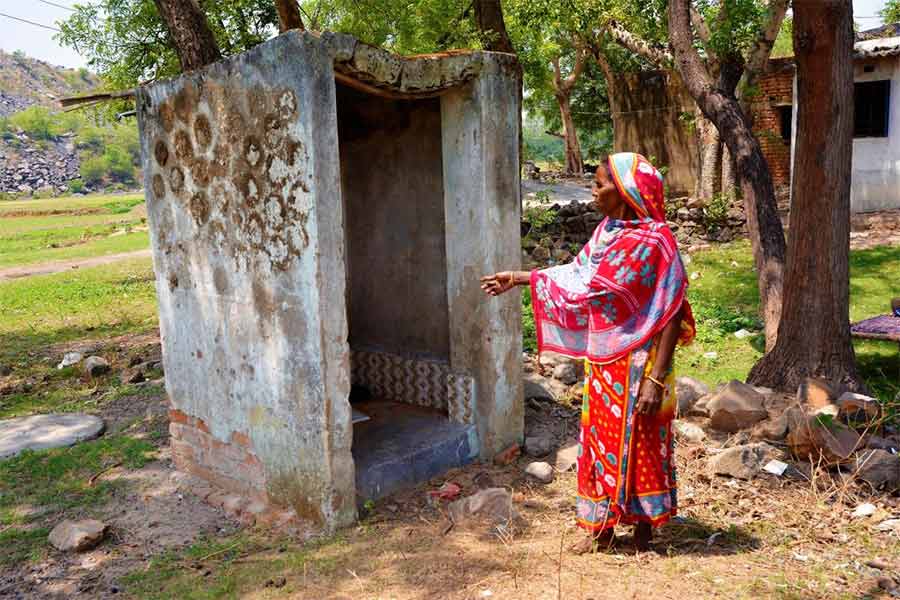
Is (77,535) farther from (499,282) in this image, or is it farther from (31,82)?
(31,82)

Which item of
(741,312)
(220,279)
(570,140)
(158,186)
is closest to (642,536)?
(220,279)

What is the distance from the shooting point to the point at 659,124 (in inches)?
671

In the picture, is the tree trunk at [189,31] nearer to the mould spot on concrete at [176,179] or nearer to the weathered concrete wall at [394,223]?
the weathered concrete wall at [394,223]

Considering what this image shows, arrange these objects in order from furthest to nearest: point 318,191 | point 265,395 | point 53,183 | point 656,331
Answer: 1. point 53,183
2. point 265,395
3. point 318,191
4. point 656,331

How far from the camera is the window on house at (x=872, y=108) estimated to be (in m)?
13.1

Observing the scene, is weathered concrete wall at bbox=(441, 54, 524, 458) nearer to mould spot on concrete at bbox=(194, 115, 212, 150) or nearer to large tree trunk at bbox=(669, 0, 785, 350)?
mould spot on concrete at bbox=(194, 115, 212, 150)

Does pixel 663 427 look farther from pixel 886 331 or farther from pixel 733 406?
pixel 886 331

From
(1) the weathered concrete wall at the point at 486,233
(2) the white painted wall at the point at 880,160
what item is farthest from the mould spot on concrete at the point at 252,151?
(2) the white painted wall at the point at 880,160

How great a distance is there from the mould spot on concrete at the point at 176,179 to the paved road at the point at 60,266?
465 inches

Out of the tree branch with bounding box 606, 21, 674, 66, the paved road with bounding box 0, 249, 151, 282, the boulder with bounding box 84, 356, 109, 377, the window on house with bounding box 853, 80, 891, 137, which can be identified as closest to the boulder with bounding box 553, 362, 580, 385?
the boulder with bounding box 84, 356, 109, 377

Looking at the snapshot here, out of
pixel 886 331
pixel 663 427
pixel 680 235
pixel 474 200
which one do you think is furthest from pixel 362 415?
pixel 680 235

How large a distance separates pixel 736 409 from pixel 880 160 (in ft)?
34.5

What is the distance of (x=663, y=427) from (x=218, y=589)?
205 cm

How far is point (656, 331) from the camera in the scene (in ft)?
9.98
